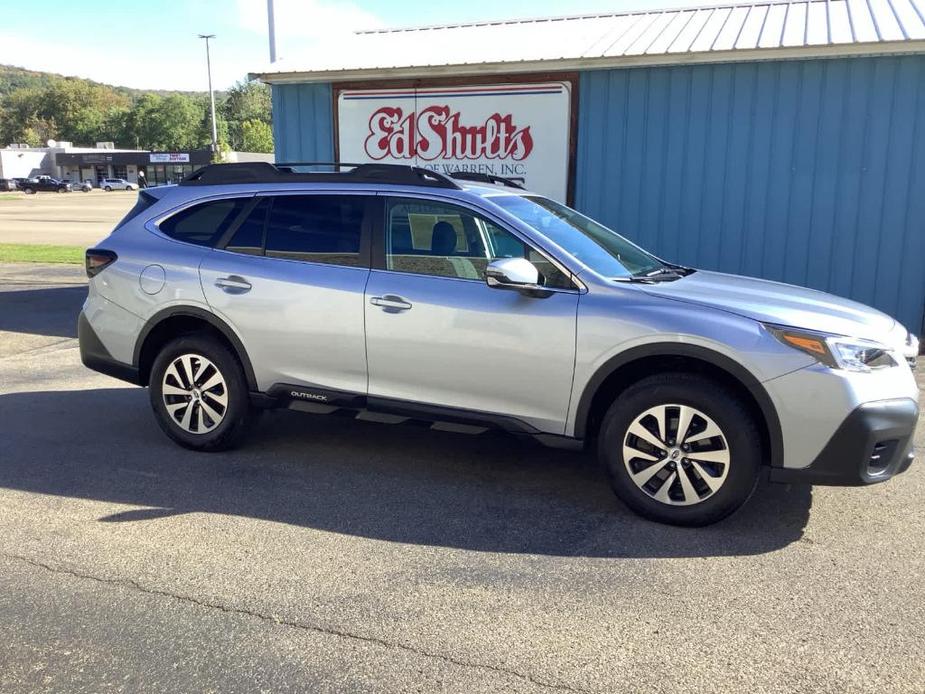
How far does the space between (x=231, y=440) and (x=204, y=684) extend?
2605 mm

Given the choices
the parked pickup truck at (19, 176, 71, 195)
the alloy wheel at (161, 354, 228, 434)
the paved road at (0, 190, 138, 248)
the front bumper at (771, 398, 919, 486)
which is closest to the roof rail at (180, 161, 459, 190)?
the alloy wheel at (161, 354, 228, 434)

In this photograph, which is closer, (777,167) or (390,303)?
(390,303)

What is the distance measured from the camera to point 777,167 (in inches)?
365

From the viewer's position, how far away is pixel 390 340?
4.77 meters

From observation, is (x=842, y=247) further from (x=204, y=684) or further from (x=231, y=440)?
(x=204, y=684)

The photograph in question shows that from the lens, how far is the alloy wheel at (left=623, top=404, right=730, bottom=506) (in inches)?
162

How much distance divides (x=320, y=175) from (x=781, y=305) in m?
2.91

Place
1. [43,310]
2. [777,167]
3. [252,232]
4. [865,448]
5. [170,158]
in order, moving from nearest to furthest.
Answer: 1. [865,448]
2. [252,232]
3. [777,167]
4. [43,310]
5. [170,158]

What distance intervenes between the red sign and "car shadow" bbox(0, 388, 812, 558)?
17.4ft

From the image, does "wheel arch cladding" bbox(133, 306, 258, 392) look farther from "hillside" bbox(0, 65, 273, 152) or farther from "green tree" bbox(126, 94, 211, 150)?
"green tree" bbox(126, 94, 211, 150)

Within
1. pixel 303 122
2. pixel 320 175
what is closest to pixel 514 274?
pixel 320 175

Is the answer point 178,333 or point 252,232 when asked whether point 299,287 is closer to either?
point 252,232

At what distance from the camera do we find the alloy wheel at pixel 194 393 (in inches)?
209

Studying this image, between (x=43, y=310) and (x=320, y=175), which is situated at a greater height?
(x=320, y=175)
